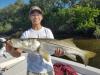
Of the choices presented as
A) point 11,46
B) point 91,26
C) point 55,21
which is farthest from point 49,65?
point 55,21

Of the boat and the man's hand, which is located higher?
the man's hand

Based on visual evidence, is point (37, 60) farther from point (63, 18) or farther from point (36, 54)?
point (63, 18)

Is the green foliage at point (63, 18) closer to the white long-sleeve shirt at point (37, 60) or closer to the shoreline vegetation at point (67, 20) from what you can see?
the shoreline vegetation at point (67, 20)

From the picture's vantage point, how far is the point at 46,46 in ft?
17.0

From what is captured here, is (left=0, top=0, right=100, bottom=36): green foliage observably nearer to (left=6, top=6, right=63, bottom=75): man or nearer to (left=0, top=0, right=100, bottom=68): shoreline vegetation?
(left=0, top=0, right=100, bottom=68): shoreline vegetation

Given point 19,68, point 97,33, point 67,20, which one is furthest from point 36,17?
point 67,20

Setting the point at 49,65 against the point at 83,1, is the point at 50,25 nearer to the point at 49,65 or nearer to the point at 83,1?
the point at 83,1

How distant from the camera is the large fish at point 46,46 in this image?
5.03 m

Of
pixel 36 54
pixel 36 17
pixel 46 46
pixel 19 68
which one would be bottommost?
pixel 19 68

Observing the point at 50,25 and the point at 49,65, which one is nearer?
the point at 49,65

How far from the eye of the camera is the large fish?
16.5 feet

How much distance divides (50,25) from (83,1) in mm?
15817

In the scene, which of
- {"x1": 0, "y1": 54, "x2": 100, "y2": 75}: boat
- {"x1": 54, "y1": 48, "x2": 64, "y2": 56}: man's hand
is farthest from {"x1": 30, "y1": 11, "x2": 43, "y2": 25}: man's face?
{"x1": 0, "y1": 54, "x2": 100, "y2": 75}: boat

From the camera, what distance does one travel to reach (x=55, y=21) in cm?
Result: 7225
